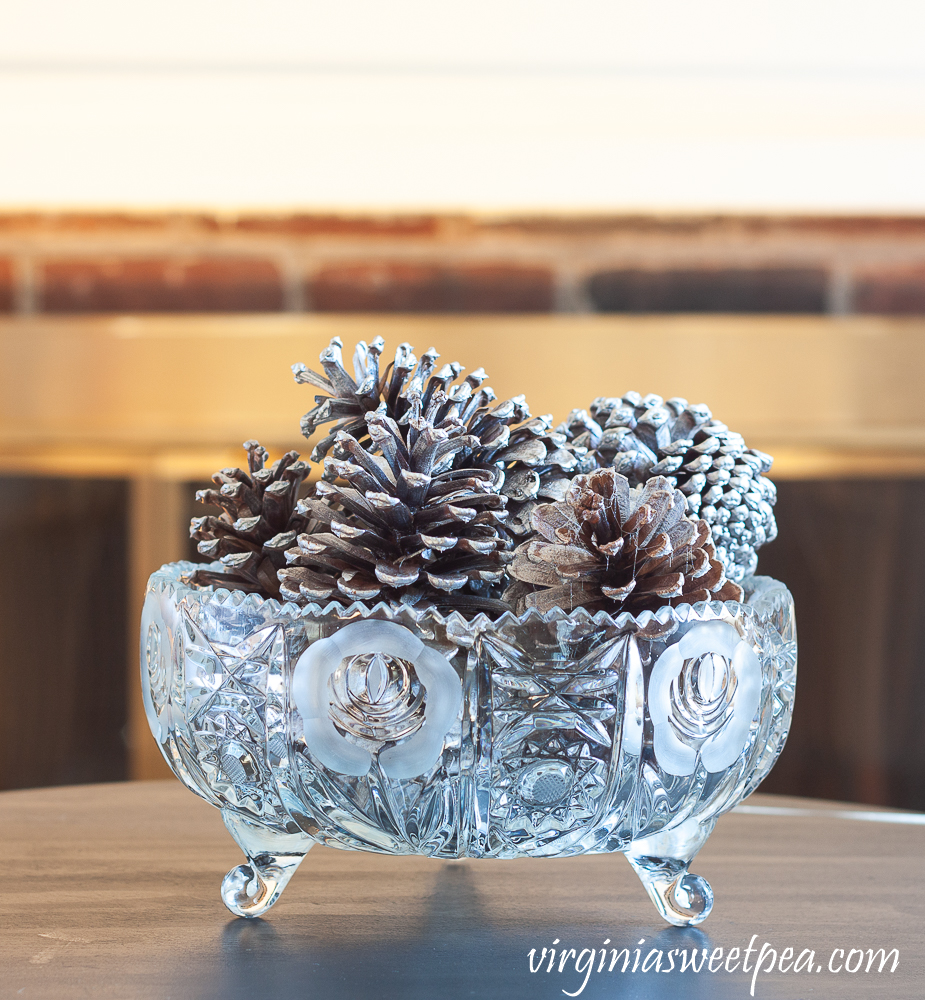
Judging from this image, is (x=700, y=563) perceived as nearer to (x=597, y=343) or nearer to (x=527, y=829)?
(x=527, y=829)

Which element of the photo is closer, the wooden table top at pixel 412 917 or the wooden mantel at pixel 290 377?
the wooden table top at pixel 412 917

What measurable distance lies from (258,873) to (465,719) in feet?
0.33

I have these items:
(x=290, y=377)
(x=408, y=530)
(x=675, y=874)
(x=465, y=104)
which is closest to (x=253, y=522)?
(x=408, y=530)

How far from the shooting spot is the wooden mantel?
1.02m

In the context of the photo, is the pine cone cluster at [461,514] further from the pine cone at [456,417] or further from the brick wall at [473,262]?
the brick wall at [473,262]

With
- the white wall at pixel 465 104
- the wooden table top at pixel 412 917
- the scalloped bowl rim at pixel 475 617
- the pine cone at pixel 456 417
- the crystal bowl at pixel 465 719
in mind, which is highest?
the white wall at pixel 465 104

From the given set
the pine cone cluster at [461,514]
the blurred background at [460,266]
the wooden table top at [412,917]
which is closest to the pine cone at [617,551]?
the pine cone cluster at [461,514]

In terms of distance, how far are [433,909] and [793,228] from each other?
89 centimetres

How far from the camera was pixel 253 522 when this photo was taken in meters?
0.36

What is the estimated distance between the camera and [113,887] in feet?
1.23

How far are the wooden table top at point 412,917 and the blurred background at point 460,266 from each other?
1.96ft

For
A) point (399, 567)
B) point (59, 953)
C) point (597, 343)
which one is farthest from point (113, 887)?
point (597, 343)

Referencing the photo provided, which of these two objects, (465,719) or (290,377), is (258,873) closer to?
(465,719)

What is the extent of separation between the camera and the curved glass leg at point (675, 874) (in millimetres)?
345
